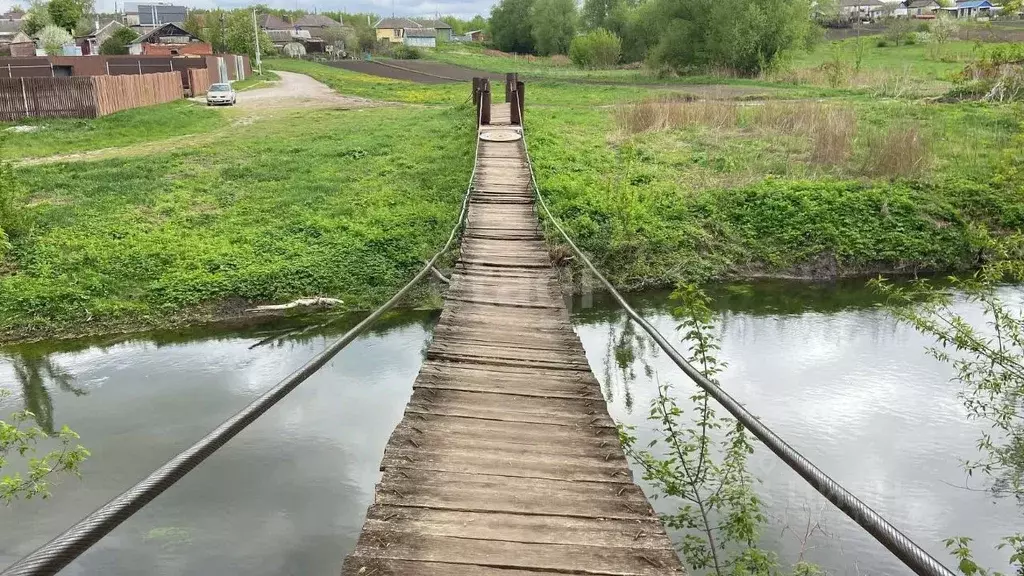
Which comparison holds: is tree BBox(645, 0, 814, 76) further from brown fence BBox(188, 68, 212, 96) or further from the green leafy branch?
the green leafy branch

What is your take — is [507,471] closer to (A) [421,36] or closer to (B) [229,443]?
(B) [229,443]

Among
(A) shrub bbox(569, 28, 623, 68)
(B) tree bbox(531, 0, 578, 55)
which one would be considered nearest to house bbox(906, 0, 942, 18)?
(B) tree bbox(531, 0, 578, 55)

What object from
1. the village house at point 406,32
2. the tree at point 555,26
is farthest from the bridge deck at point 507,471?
the village house at point 406,32

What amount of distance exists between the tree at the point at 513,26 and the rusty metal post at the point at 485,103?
2152 inches

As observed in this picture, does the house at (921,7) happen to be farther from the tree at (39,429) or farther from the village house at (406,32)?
the tree at (39,429)

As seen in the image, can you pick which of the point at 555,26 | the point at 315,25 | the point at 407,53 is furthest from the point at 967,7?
the point at 315,25

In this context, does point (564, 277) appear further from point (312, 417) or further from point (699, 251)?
point (312, 417)

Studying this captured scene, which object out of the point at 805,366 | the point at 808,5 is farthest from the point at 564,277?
the point at 808,5

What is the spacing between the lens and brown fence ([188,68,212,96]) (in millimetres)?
31734

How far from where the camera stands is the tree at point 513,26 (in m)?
68.4

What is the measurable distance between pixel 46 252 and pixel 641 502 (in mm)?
10338

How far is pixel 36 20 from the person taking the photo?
2355 inches

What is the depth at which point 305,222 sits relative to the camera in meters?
11.7

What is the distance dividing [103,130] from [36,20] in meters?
51.2
